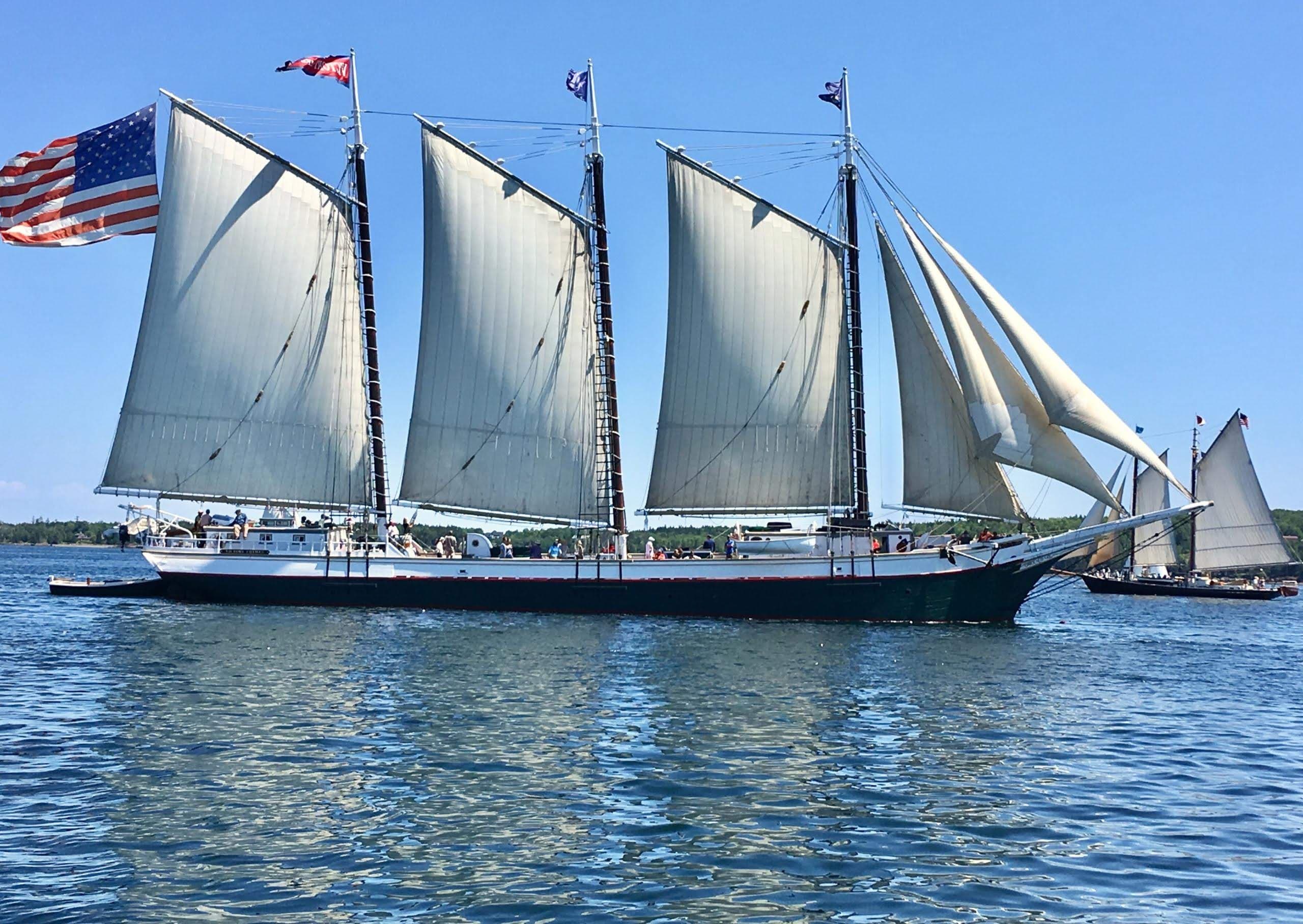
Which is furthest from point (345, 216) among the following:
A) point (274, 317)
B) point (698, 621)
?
point (698, 621)

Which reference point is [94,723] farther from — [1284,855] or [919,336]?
[919,336]

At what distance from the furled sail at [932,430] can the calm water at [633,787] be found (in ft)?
42.8

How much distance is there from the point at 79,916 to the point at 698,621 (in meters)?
34.9

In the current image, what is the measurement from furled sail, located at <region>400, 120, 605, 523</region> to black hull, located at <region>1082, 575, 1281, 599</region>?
52675mm

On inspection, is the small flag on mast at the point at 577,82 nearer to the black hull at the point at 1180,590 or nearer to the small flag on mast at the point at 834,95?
the small flag on mast at the point at 834,95

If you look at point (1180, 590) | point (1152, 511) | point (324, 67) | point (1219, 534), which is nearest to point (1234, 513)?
point (1219, 534)

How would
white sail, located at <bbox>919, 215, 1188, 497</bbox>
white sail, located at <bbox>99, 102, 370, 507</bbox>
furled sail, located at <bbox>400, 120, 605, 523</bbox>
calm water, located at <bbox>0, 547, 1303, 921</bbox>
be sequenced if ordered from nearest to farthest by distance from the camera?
calm water, located at <bbox>0, 547, 1303, 921</bbox> → white sail, located at <bbox>919, 215, 1188, 497</bbox> → white sail, located at <bbox>99, 102, 370, 507</bbox> → furled sail, located at <bbox>400, 120, 605, 523</bbox>

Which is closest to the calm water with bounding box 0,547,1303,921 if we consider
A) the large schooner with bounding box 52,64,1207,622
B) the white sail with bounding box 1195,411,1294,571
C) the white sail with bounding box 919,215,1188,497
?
the white sail with bounding box 919,215,1188,497

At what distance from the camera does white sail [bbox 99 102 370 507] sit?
50.8 m

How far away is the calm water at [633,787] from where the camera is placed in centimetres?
1300

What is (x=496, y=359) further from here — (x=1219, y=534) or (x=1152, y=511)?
(x=1219, y=534)

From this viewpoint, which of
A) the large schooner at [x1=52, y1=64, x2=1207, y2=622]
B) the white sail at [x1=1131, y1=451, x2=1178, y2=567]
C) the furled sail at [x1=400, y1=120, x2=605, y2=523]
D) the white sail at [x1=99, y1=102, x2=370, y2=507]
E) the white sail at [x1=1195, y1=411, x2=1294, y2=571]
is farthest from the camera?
the white sail at [x1=1131, y1=451, x2=1178, y2=567]

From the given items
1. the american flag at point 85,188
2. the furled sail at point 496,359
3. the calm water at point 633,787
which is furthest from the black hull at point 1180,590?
the american flag at point 85,188

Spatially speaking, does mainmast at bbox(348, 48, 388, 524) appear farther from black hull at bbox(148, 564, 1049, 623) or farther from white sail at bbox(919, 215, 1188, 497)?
white sail at bbox(919, 215, 1188, 497)
